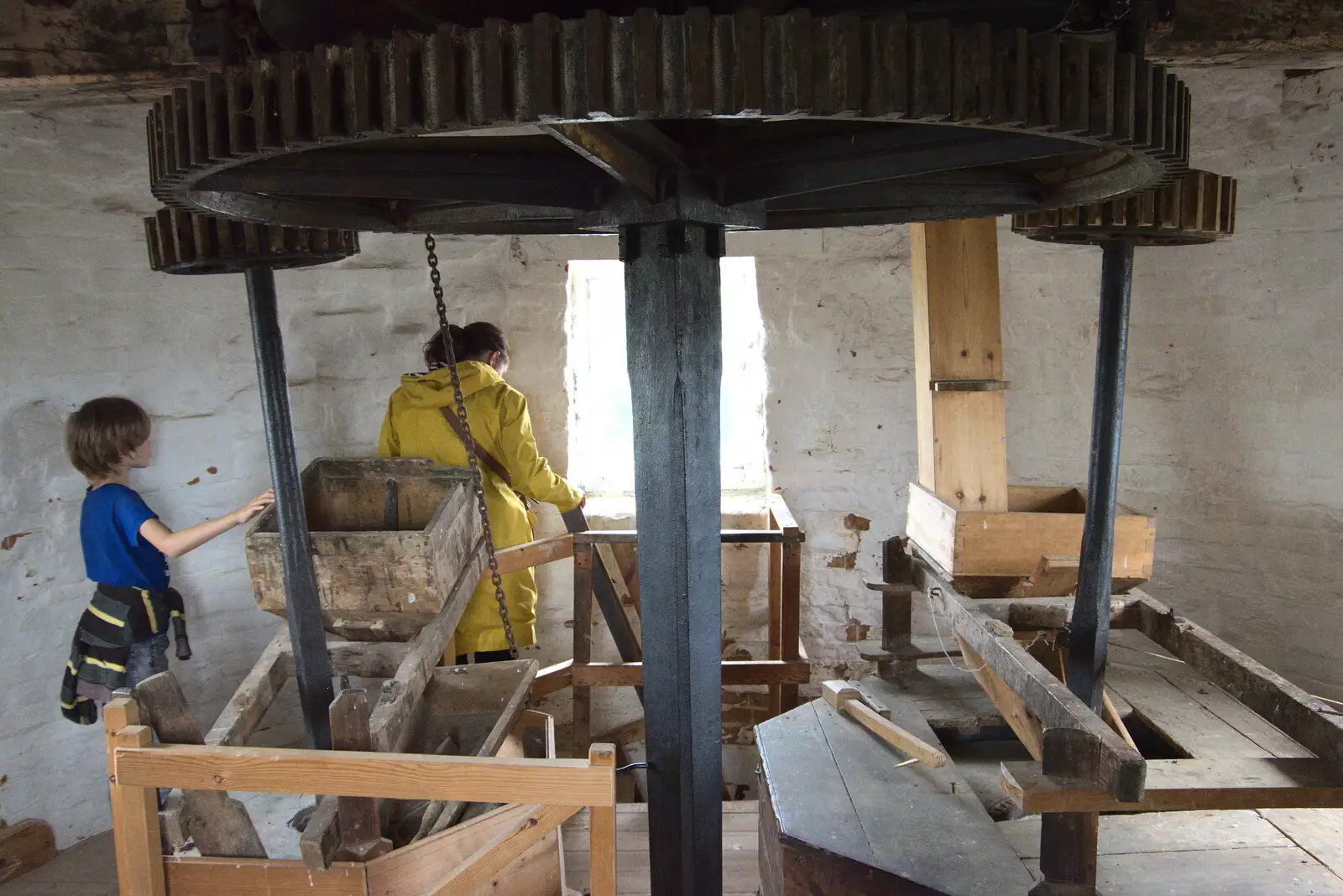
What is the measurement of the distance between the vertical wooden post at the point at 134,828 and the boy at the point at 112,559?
1.43 m

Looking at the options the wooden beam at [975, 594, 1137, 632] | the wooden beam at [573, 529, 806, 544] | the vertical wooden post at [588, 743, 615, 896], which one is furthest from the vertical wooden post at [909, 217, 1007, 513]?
the vertical wooden post at [588, 743, 615, 896]

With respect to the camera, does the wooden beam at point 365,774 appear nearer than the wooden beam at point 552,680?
Yes

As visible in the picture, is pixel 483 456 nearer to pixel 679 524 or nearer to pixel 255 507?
pixel 255 507

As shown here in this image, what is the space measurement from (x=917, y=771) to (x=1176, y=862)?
542 millimetres

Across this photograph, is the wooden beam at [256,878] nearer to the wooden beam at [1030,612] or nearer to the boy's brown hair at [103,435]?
the wooden beam at [1030,612]

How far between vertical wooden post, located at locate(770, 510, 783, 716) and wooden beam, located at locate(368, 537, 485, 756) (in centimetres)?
127

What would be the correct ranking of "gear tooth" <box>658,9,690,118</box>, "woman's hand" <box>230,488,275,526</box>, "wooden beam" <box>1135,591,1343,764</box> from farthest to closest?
"woman's hand" <box>230,488,275,526</box>, "wooden beam" <box>1135,591,1343,764</box>, "gear tooth" <box>658,9,690,118</box>

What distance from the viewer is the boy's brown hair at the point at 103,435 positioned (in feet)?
9.29

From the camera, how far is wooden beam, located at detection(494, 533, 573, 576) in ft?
10.4

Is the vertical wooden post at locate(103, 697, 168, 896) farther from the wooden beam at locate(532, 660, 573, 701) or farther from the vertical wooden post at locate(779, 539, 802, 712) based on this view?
the vertical wooden post at locate(779, 539, 802, 712)

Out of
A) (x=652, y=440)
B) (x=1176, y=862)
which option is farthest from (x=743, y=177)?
(x=1176, y=862)

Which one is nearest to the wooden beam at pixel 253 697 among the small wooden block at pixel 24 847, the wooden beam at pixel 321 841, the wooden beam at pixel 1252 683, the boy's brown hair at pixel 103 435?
the wooden beam at pixel 321 841

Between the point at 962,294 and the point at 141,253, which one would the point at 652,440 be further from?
the point at 141,253

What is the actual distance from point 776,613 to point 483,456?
4.34 feet
